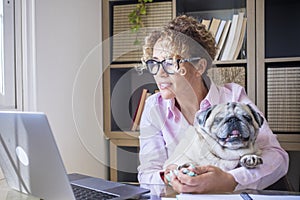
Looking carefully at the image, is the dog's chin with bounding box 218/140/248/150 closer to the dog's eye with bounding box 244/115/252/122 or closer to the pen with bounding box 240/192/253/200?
the dog's eye with bounding box 244/115/252/122

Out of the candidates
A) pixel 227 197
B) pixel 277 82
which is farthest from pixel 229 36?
pixel 227 197

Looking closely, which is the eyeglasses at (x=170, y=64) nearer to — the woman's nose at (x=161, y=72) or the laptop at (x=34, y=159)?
the woman's nose at (x=161, y=72)

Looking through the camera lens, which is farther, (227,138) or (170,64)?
(170,64)

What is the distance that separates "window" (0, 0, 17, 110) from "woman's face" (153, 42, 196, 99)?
0.61 metres

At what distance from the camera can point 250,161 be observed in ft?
4.24

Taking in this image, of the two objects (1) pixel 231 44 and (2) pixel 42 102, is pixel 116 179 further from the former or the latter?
(1) pixel 231 44

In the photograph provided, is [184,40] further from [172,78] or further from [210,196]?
[210,196]

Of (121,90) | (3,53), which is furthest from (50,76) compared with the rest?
(121,90)

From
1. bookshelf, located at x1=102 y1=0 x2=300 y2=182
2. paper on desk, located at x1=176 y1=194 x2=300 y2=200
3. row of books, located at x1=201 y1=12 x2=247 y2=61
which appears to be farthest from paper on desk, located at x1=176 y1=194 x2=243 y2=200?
row of books, located at x1=201 y1=12 x2=247 y2=61

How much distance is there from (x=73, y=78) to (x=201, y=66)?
729 millimetres

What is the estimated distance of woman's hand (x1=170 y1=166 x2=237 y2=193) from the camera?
115 cm

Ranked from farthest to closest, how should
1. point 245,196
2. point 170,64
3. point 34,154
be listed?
point 170,64 < point 245,196 < point 34,154

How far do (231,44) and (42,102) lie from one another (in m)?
0.99

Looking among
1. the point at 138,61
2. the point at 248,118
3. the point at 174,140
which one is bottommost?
the point at 174,140
